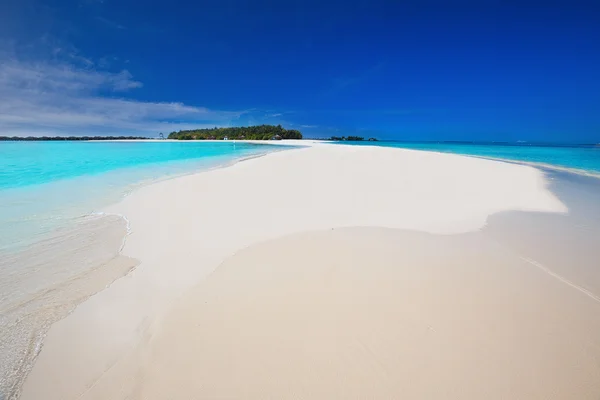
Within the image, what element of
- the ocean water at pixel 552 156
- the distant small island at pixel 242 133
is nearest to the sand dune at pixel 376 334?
the ocean water at pixel 552 156

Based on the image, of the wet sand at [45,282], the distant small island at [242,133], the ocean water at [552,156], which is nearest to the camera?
the wet sand at [45,282]

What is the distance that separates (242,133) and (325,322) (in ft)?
332

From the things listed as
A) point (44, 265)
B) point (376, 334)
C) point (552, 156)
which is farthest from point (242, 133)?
point (376, 334)

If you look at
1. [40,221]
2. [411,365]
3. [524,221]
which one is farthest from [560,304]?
[40,221]

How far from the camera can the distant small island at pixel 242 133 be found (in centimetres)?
8931

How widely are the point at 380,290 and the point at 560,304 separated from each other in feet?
5.60

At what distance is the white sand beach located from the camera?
170 centimetres

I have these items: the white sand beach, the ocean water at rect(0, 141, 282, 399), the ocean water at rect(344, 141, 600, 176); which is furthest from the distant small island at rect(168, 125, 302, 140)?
the white sand beach

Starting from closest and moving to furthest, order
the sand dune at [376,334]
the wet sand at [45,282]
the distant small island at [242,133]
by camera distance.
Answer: the sand dune at [376,334] → the wet sand at [45,282] → the distant small island at [242,133]

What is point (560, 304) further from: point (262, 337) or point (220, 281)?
point (220, 281)

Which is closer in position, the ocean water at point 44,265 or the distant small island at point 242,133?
the ocean water at point 44,265

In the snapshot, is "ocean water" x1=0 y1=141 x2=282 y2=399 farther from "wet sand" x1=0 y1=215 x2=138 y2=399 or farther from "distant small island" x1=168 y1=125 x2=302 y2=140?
"distant small island" x1=168 y1=125 x2=302 y2=140

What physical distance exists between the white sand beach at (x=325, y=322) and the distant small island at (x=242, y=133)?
87191 millimetres

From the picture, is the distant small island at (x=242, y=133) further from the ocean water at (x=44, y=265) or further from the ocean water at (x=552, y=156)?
the ocean water at (x=44, y=265)
